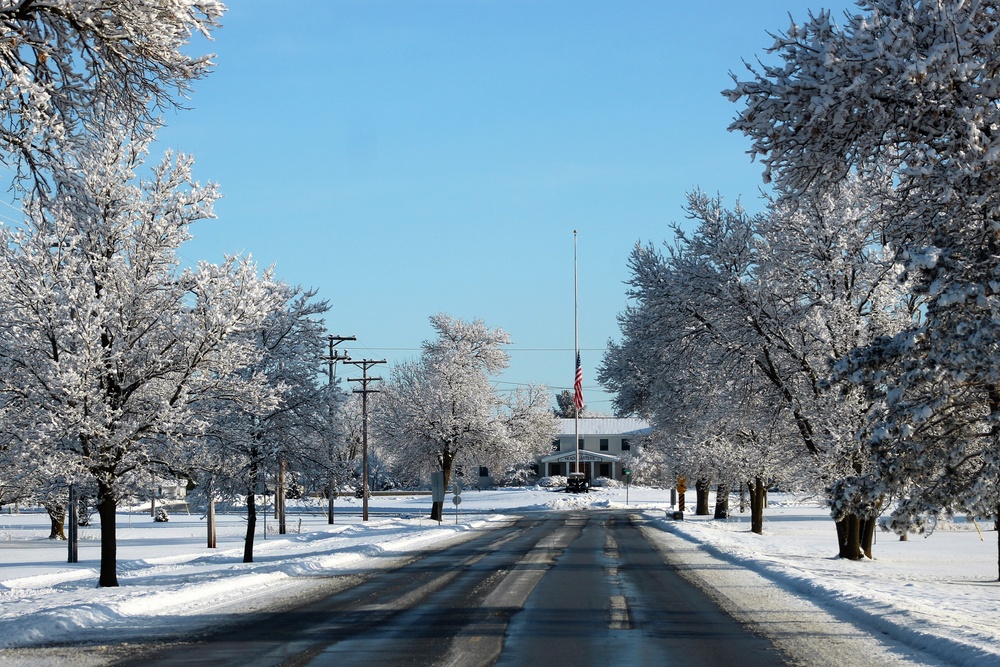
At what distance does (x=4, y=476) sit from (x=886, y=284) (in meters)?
22.9

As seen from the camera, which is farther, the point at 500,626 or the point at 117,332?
the point at 117,332

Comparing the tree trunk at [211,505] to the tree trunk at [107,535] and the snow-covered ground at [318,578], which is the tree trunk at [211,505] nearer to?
the snow-covered ground at [318,578]

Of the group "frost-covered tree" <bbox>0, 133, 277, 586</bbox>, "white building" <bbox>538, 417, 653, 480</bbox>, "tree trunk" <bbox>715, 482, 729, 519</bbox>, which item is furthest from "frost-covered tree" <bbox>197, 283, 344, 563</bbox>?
"white building" <bbox>538, 417, 653, 480</bbox>

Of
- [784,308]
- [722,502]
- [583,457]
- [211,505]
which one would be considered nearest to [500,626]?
[784,308]

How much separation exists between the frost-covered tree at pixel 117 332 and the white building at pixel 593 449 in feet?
355

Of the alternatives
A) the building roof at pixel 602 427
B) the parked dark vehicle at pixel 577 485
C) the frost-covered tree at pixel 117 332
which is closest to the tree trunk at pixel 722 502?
the frost-covered tree at pixel 117 332

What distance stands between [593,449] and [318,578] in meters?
121

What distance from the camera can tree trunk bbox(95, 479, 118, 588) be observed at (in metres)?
21.3

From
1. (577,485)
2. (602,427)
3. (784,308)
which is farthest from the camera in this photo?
(602,427)

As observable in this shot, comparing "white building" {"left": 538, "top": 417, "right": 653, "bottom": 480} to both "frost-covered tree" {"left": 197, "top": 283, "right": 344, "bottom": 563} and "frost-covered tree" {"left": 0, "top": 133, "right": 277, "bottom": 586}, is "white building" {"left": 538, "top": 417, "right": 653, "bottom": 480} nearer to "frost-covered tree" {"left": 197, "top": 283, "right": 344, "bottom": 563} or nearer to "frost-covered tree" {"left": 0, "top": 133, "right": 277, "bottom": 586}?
"frost-covered tree" {"left": 197, "top": 283, "right": 344, "bottom": 563}

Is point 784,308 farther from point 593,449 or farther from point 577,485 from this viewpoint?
point 593,449

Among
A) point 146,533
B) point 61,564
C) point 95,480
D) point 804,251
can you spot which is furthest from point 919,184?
point 146,533

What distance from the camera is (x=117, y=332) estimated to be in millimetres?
21500

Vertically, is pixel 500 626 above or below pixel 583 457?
above
